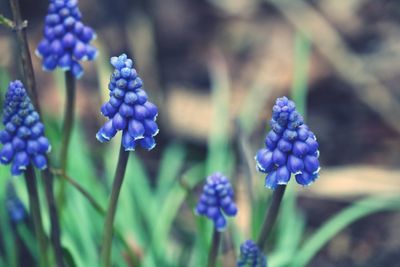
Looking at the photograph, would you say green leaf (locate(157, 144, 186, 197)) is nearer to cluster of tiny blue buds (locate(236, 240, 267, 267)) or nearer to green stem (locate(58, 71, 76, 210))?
green stem (locate(58, 71, 76, 210))

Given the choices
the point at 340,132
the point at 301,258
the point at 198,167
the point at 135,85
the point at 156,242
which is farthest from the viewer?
the point at 340,132

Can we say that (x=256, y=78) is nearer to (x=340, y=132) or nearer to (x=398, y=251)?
(x=340, y=132)

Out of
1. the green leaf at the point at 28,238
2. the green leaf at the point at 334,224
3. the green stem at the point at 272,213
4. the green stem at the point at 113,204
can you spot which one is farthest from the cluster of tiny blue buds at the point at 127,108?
the green leaf at the point at 334,224

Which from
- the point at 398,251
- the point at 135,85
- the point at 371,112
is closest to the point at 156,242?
the point at 398,251

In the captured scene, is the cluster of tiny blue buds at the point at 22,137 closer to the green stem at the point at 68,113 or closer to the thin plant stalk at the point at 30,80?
the thin plant stalk at the point at 30,80

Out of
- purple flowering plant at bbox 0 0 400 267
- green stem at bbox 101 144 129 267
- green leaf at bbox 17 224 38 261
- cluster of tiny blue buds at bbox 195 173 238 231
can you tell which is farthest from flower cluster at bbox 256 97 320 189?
green leaf at bbox 17 224 38 261

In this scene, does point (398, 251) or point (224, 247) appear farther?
point (398, 251)

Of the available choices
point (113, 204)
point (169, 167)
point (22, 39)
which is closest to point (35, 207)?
point (113, 204)
